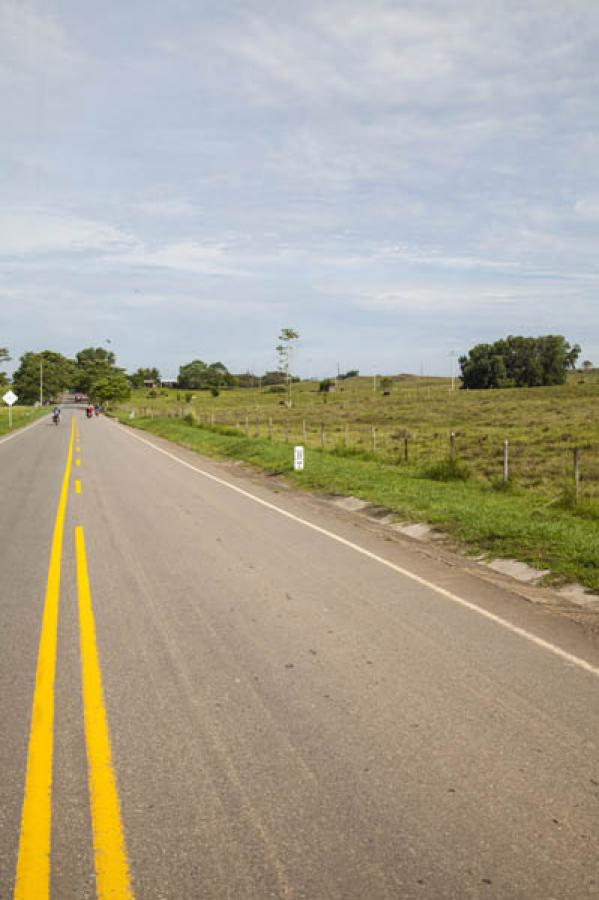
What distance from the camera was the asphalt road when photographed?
120 inches

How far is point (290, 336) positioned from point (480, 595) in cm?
10032

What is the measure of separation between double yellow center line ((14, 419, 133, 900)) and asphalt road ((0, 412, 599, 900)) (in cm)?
1

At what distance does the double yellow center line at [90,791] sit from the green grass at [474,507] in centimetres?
561

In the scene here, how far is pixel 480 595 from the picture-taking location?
24.9ft

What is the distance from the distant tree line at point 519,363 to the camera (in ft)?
419

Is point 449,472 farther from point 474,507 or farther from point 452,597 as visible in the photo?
point 452,597

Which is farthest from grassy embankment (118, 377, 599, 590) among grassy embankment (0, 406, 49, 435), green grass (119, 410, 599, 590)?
grassy embankment (0, 406, 49, 435)

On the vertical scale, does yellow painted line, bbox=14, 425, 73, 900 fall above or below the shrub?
below

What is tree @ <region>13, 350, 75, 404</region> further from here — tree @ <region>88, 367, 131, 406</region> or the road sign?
the road sign

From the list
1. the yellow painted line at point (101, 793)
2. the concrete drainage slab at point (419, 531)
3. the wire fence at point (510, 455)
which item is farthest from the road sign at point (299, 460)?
the yellow painted line at point (101, 793)

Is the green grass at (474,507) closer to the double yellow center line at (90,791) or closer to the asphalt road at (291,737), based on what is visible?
the asphalt road at (291,737)

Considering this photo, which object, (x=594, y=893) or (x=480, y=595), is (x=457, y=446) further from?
(x=594, y=893)

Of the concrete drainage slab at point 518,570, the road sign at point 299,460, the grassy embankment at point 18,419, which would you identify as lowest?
the concrete drainage slab at point 518,570

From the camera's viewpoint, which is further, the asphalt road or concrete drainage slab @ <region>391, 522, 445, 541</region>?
concrete drainage slab @ <region>391, 522, 445, 541</region>
